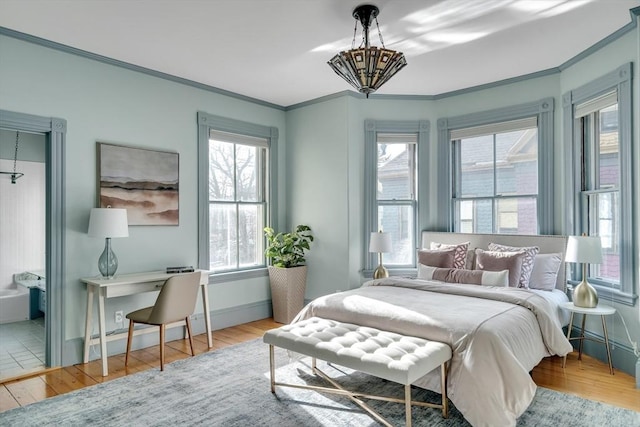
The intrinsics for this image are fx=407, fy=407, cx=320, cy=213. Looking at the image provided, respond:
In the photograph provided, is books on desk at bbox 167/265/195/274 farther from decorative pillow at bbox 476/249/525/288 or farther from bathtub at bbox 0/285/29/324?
decorative pillow at bbox 476/249/525/288

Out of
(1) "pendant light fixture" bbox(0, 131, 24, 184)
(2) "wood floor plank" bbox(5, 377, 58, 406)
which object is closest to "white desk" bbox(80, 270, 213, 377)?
(2) "wood floor plank" bbox(5, 377, 58, 406)

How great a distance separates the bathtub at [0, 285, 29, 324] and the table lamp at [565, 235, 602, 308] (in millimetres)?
6125

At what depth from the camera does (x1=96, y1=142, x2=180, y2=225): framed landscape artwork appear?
3816mm

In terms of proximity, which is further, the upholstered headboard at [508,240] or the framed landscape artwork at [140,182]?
the upholstered headboard at [508,240]

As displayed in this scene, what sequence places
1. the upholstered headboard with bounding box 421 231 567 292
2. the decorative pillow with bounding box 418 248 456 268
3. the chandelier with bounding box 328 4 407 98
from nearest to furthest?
the chandelier with bounding box 328 4 407 98
the upholstered headboard with bounding box 421 231 567 292
the decorative pillow with bounding box 418 248 456 268

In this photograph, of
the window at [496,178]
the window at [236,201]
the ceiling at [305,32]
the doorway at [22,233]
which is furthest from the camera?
the doorway at [22,233]

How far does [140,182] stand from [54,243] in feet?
3.09

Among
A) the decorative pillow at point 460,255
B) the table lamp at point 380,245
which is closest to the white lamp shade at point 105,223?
the table lamp at point 380,245

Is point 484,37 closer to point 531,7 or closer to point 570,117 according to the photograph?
point 531,7

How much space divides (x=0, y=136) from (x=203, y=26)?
146 inches

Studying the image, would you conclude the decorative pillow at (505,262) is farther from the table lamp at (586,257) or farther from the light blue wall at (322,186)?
the light blue wall at (322,186)

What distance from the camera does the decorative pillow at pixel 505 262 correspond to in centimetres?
375

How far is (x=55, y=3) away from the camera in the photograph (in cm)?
283

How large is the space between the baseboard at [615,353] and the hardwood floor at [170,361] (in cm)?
6
